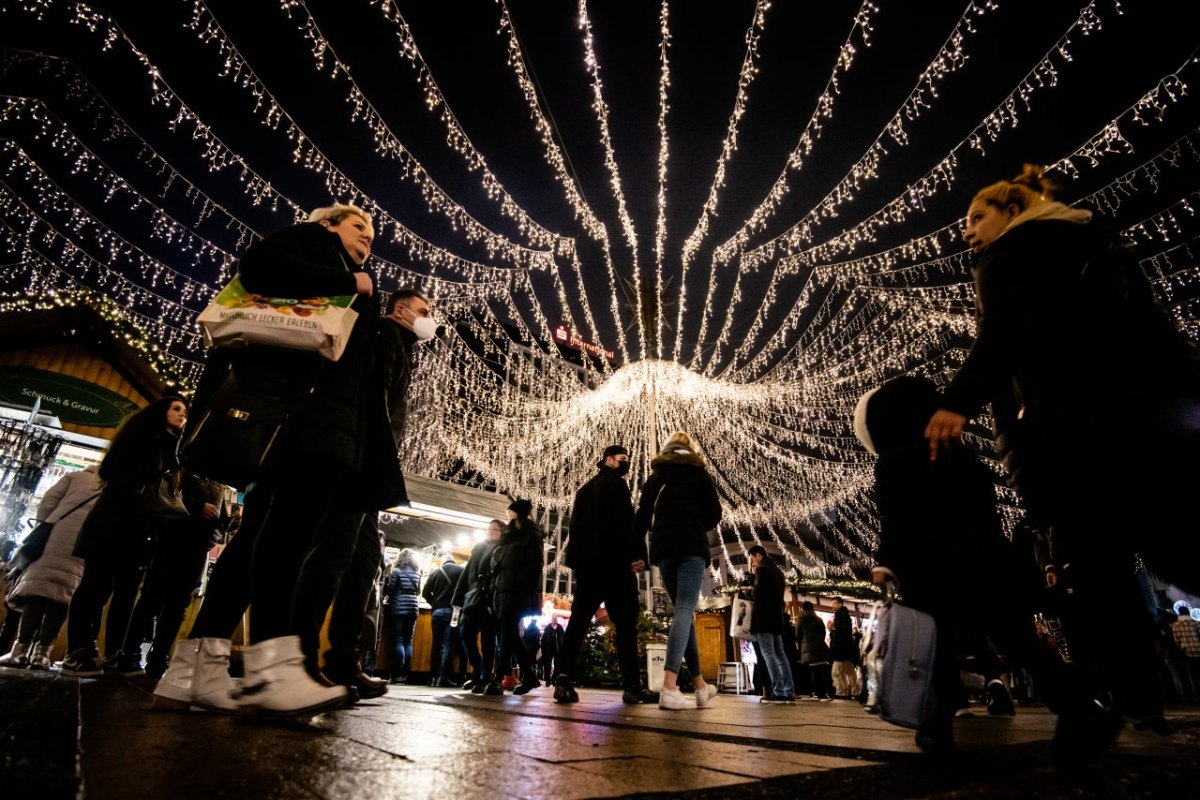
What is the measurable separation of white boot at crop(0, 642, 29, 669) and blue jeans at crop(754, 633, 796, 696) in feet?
21.2

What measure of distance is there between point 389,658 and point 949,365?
36.2 ft

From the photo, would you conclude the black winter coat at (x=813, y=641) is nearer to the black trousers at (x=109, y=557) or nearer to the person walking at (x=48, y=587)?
the black trousers at (x=109, y=557)

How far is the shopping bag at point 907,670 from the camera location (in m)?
1.52

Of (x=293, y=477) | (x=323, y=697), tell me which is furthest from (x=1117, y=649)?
(x=293, y=477)

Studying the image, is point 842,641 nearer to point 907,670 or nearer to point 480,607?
point 480,607

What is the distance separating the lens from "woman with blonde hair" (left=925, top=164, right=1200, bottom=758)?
1341mm

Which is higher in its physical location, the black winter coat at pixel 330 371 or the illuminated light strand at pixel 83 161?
the illuminated light strand at pixel 83 161

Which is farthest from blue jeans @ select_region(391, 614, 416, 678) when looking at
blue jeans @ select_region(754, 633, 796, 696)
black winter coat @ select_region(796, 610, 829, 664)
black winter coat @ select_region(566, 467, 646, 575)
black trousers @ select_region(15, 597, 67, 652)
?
black winter coat @ select_region(796, 610, 829, 664)

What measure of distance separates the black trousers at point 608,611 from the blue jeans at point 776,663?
294cm

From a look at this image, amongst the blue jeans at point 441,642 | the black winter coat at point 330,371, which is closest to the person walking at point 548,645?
the blue jeans at point 441,642

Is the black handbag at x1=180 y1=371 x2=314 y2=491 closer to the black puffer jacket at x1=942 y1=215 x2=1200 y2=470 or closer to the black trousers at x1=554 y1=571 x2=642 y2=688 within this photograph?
the black puffer jacket at x1=942 y1=215 x2=1200 y2=470

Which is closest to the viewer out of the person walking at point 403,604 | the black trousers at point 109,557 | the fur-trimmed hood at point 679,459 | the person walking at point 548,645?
the black trousers at point 109,557

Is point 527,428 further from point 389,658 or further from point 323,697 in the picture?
point 323,697

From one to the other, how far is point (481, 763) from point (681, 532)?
2802 mm
